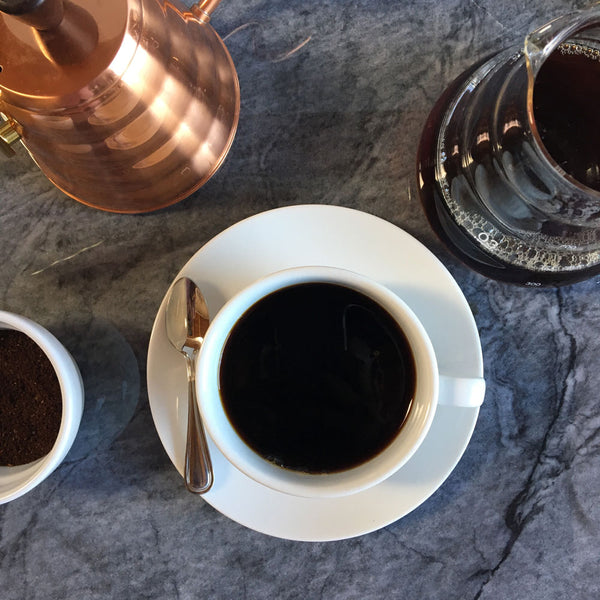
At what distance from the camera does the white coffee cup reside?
58 cm

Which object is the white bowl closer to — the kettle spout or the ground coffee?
the ground coffee

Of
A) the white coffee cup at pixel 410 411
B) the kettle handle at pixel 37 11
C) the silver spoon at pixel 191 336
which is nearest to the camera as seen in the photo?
the kettle handle at pixel 37 11

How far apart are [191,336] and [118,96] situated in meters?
0.26

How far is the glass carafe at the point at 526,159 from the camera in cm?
55

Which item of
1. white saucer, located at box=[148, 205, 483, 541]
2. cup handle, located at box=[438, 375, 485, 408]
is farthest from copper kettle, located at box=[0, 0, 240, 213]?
cup handle, located at box=[438, 375, 485, 408]

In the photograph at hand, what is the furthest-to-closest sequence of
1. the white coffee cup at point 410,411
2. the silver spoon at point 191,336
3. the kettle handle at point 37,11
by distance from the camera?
1. the silver spoon at point 191,336
2. the white coffee cup at point 410,411
3. the kettle handle at point 37,11

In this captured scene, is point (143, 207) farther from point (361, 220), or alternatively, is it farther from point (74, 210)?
point (361, 220)

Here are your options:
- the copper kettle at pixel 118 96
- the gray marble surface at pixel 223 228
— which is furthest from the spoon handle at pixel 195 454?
the copper kettle at pixel 118 96

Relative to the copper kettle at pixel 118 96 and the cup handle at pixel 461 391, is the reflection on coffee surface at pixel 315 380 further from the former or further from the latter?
the copper kettle at pixel 118 96

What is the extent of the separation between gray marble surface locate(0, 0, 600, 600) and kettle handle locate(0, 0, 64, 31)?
29cm

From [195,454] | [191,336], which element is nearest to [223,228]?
[191,336]

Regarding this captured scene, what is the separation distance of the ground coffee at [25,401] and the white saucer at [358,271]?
0.14 m

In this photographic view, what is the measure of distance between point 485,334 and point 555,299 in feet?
0.33

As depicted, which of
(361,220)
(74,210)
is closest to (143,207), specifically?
(74,210)
